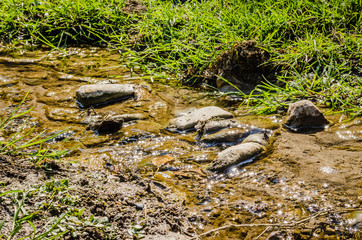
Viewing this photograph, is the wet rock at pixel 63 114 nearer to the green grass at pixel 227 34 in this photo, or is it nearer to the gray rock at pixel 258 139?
the green grass at pixel 227 34

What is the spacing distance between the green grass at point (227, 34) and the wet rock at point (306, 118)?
1.03ft

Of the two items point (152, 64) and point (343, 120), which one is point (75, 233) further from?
point (152, 64)

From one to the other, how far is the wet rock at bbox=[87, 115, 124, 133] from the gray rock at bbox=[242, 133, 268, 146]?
1.14 m

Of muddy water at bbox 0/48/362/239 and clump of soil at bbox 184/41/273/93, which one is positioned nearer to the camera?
muddy water at bbox 0/48/362/239

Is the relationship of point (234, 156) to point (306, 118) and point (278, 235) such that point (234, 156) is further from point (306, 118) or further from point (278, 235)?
point (306, 118)

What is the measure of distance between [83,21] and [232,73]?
275 centimetres

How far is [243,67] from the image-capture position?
158 inches

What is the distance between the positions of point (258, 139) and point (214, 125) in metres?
0.44

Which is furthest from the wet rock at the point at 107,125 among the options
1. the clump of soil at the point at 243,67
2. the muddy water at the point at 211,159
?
the clump of soil at the point at 243,67

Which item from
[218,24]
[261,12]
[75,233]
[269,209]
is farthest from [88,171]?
[261,12]

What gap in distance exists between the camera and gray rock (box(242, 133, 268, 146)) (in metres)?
2.70

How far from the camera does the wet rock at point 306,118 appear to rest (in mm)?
2998

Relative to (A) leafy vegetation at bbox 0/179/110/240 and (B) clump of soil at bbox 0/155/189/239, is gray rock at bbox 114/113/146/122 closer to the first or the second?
(B) clump of soil at bbox 0/155/189/239

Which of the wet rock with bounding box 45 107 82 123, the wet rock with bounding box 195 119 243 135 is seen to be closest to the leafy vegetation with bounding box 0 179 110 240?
the wet rock with bounding box 195 119 243 135
